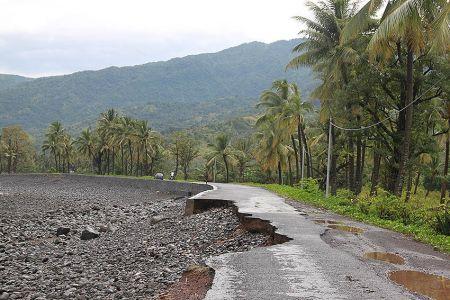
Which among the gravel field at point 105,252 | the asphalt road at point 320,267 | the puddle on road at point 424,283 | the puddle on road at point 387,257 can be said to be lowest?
the gravel field at point 105,252

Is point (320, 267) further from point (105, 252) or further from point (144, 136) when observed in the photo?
point (144, 136)

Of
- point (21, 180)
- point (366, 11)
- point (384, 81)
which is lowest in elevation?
point (21, 180)

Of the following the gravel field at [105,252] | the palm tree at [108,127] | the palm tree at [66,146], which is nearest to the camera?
Result: the gravel field at [105,252]

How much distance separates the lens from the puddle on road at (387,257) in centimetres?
931

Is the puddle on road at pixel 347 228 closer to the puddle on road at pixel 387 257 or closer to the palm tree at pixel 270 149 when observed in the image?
the puddle on road at pixel 387 257

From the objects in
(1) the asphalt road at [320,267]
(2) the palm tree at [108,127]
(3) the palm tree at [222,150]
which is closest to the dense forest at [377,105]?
(1) the asphalt road at [320,267]

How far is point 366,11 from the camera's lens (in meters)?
19.1

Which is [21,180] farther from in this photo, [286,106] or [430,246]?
[430,246]

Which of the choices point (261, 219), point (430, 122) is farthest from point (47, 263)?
point (430, 122)

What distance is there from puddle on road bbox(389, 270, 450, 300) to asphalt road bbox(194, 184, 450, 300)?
13 cm

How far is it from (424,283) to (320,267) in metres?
1.71

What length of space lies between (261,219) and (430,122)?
51.1 feet

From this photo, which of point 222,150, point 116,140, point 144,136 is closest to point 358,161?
point 222,150

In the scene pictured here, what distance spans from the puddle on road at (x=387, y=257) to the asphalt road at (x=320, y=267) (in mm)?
143
